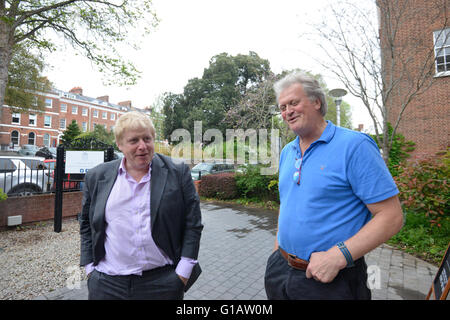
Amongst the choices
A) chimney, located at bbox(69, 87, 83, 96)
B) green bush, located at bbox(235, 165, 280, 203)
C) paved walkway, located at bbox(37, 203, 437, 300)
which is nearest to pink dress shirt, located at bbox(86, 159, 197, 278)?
paved walkway, located at bbox(37, 203, 437, 300)

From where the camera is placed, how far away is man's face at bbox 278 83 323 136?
169 centimetres

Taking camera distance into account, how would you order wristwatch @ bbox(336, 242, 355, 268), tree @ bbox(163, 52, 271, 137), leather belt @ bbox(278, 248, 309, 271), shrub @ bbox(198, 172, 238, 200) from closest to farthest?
wristwatch @ bbox(336, 242, 355, 268)
leather belt @ bbox(278, 248, 309, 271)
shrub @ bbox(198, 172, 238, 200)
tree @ bbox(163, 52, 271, 137)

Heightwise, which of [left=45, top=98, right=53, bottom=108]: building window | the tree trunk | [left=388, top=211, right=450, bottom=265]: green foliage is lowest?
[left=388, top=211, right=450, bottom=265]: green foliage

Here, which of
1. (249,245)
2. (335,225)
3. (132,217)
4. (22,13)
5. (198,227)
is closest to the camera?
(335,225)

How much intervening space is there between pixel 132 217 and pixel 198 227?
1.58ft

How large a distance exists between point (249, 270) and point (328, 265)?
3.04m

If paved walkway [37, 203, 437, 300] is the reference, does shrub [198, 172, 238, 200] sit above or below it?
above

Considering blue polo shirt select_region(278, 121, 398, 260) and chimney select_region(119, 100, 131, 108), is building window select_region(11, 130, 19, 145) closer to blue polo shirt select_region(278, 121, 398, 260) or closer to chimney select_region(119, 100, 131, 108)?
chimney select_region(119, 100, 131, 108)

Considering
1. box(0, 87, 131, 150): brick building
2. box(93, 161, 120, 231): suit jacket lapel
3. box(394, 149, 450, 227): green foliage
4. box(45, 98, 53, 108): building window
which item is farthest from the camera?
box(45, 98, 53, 108): building window

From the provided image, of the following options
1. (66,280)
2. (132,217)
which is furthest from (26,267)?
(132,217)

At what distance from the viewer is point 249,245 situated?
18.1 ft

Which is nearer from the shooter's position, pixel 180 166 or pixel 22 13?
pixel 180 166

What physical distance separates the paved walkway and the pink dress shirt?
1.80 meters

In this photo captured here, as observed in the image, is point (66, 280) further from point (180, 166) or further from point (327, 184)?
point (327, 184)
